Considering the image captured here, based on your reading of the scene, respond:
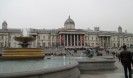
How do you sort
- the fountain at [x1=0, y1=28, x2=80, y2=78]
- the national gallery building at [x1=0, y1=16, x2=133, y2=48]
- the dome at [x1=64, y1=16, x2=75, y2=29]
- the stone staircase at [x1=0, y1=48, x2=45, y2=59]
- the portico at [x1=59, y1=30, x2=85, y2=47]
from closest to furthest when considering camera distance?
1. the fountain at [x1=0, y1=28, x2=80, y2=78]
2. the stone staircase at [x1=0, y1=48, x2=45, y2=59]
3. the portico at [x1=59, y1=30, x2=85, y2=47]
4. the national gallery building at [x1=0, y1=16, x2=133, y2=48]
5. the dome at [x1=64, y1=16, x2=75, y2=29]

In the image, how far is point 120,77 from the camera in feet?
37.4

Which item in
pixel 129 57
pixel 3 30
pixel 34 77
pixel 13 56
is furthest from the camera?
pixel 3 30

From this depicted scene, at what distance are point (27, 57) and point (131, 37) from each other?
105m

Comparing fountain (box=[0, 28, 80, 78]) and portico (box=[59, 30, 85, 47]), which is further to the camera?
portico (box=[59, 30, 85, 47])

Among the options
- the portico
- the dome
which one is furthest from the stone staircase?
the dome

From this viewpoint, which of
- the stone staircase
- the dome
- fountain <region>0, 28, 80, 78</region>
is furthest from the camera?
the dome

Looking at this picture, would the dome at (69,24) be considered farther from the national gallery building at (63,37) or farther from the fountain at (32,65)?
the fountain at (32,65)

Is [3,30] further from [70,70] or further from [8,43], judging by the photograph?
[70,70]

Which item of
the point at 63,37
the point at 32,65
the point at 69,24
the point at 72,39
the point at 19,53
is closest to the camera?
the point at 32,65

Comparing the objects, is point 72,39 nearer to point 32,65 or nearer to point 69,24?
point 69,24

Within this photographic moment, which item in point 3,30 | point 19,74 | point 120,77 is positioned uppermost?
point 3,30

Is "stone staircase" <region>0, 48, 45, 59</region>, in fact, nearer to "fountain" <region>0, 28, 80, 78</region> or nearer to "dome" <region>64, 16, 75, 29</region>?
"fountain" <region>0, 28, 80, 78</region>

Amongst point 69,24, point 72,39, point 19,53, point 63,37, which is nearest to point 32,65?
point 19,53

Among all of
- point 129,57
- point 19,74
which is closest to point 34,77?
point 19,74
